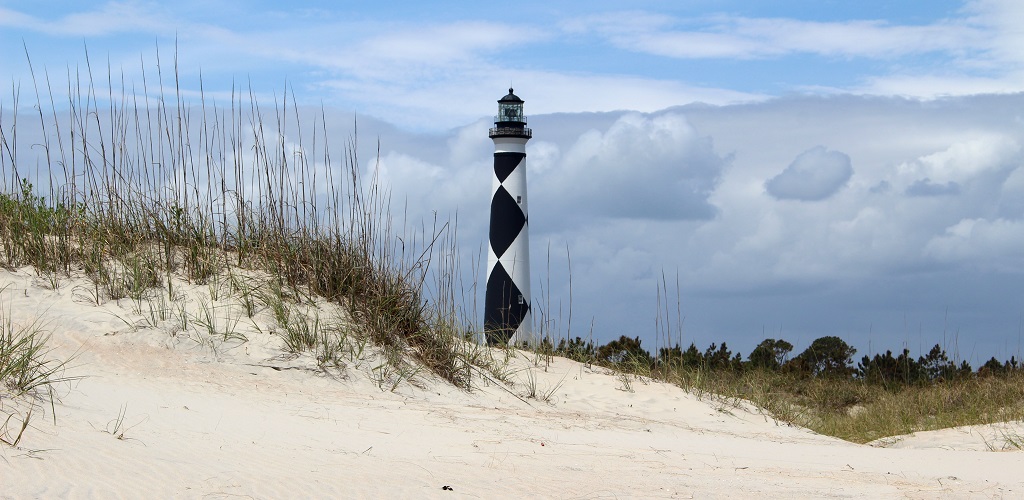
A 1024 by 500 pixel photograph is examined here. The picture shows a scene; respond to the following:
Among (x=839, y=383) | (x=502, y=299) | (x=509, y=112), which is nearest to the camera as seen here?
(x=839, y=383)

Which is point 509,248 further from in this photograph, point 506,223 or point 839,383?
point 839,383

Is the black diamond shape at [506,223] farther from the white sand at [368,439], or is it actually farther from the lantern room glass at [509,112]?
the white sand at [368,439]

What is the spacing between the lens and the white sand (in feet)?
12.3

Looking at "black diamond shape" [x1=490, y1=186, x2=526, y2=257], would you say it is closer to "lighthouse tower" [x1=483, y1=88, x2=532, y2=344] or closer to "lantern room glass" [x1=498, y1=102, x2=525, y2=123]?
"lighthouse tower" [x1=483, y1=88, x2=532, y2=344]

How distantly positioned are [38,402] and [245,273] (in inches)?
118

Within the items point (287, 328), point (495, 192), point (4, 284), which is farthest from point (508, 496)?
point (495, 192)

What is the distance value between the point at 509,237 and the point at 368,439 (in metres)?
9.98

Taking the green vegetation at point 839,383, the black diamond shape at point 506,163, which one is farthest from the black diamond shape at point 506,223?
the green vegetation at point 839,383

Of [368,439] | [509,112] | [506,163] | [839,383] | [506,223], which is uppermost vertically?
[509,112]

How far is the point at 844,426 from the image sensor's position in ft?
28.2

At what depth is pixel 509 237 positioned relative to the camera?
1488cm

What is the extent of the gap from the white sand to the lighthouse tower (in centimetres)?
659

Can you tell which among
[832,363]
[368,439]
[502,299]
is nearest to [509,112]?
[502,299]

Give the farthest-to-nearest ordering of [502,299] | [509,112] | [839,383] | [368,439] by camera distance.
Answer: [509,112] → [502,299] → [839,383] → [368,439]
